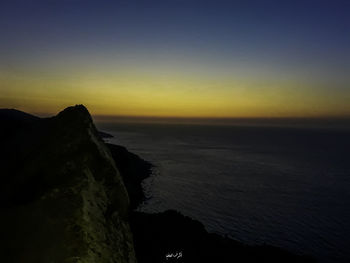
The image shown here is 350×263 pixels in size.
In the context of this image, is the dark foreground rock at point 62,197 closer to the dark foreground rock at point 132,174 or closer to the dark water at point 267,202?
the dark foreground rock at point 132,174

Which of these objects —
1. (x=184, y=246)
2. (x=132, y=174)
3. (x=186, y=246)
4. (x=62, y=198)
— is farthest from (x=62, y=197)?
(x=132, y=174)

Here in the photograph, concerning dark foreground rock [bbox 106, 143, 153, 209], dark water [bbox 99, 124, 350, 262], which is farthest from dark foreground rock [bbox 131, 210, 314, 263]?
dark foreground rock [bbox 106, 143, 153, 209]

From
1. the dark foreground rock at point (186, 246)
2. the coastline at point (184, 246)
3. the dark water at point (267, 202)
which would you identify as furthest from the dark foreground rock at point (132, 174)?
the dark foreground rock at point (186, 246)

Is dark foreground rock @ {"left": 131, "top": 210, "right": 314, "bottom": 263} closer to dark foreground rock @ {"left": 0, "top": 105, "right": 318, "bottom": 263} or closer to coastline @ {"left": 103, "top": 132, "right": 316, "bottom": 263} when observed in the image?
coastline @ {"left": 103, "top": 132, "right": 316, "bottom": 263}

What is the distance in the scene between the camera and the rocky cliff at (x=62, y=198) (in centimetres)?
351

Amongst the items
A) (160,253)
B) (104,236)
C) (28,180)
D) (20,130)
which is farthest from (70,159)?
(160,253)

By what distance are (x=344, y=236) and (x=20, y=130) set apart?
48.1 m

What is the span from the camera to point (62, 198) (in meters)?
4.04

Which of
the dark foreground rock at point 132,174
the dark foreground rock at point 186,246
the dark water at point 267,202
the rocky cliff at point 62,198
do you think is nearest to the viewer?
the rocky cliff at point 62,198

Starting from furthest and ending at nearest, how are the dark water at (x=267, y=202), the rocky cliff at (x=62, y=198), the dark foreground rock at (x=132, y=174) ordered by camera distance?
the dark foreground rock at (x=132, y=174) → the dark water at (x=267, y=202) → the rocky cliff at (x=62, y=198)

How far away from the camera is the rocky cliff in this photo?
3.51 metres

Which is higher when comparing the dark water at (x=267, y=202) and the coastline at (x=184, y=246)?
the coastline at (x=184, y=246)

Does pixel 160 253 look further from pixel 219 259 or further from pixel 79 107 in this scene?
pixel 79 107

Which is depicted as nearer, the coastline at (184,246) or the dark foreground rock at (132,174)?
the coastline at (184,246)
